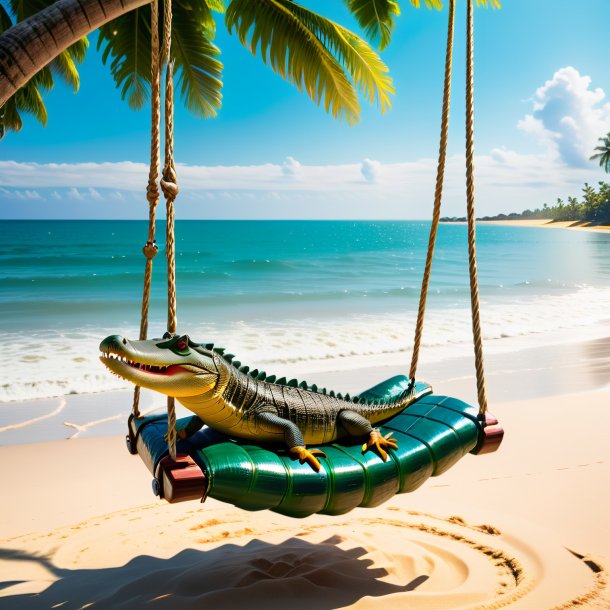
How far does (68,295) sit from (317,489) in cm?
1667

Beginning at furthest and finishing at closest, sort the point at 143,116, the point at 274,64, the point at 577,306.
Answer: the point at 143,116 < the point at 577,306 < the point at 274,64

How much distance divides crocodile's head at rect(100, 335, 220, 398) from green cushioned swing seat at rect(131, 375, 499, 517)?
0.23 metres

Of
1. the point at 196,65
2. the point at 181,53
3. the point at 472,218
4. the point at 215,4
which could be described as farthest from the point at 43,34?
the point at 215,4

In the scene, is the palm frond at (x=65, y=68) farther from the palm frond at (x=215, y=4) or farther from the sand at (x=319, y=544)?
the sand at (x=319, y=544)

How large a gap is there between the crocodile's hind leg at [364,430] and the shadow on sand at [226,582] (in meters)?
0.64

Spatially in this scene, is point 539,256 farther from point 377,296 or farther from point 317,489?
point 317,489

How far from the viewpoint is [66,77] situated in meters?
7.72

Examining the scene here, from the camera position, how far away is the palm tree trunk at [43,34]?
8.93 ft

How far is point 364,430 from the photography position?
2.45m

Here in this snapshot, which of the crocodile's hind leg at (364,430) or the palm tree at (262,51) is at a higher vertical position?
the palm tree at (262,51)

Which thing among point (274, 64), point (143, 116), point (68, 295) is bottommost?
point (68, 295)

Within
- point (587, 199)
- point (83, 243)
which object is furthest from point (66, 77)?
point (587, 199)

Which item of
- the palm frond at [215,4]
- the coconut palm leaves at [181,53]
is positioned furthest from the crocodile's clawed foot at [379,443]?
the palm frond at [215,4]

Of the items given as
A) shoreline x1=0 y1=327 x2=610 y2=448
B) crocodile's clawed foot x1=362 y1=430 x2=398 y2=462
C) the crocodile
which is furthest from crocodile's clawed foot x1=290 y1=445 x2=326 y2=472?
shoreline x1=0 y1=327 x2=610 y2=448
